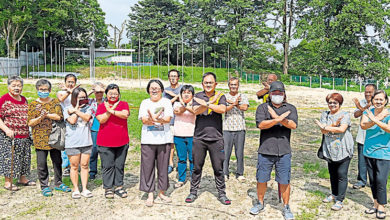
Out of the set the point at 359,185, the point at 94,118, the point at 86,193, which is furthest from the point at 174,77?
the point at 359,185

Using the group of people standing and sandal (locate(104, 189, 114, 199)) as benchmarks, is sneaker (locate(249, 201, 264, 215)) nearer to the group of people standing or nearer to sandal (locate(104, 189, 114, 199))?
the group of people standing

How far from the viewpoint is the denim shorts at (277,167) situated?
3988 mm

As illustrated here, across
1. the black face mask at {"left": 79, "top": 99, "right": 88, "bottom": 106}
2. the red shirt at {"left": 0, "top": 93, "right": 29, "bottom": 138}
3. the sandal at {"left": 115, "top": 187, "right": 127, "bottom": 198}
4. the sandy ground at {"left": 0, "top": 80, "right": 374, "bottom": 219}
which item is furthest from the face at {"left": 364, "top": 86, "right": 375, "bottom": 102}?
the red shirt at {"left": 0, "top": 93, "right": 29, "bottom": 138}

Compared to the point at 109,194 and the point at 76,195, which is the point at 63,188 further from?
the point at 109,194

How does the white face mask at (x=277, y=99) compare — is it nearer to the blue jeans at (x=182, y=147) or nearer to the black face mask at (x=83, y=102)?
the blue jeans at (x=182, y=147)

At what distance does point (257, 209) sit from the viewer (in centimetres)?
415

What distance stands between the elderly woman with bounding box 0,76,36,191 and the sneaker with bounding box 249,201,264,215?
319 centimetres

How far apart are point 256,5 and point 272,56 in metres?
6.77

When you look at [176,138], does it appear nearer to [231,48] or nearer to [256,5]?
[231,48]

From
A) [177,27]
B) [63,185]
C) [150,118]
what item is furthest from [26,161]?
[177,27]

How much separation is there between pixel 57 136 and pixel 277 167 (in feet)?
9.28

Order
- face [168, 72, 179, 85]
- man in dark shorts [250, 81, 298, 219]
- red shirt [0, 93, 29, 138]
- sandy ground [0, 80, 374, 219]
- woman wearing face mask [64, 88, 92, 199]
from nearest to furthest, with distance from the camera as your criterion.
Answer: man in dark shorts [250, 81, 298, 219] < sandy ground [0, 80, 374, 219] < woman wearing face mask [64, 88, 92, 199] < red shirt [0, 93, 29, 138] < face [168, 72, 179, 85]

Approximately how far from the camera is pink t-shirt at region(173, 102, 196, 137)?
16.0 feet

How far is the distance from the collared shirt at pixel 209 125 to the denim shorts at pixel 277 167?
621 mm
